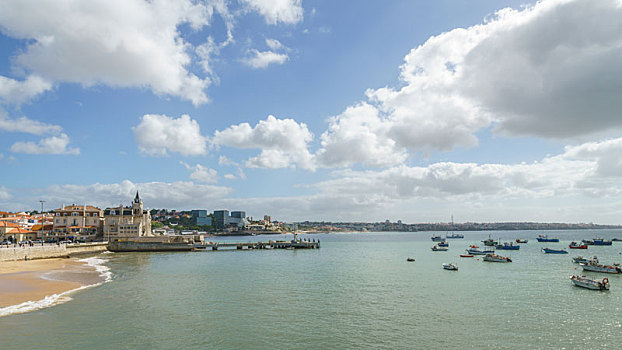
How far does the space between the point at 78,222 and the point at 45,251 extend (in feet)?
164

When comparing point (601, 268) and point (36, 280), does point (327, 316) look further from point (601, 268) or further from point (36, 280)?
point (601, 268)

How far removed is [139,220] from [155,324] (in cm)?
12335

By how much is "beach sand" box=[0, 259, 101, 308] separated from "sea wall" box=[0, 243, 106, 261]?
291 cm

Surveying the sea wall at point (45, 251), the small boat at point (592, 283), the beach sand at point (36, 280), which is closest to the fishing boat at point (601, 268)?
the small boat at point (592, 283)

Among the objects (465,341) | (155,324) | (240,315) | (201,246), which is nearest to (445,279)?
(465,341)

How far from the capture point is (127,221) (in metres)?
138

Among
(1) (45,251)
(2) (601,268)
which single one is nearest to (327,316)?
(2) (601,268)

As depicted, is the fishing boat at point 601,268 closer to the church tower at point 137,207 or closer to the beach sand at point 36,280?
the beach sand at point 36,280

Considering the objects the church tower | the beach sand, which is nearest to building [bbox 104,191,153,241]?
the church tower

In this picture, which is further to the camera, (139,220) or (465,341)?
(139,220)

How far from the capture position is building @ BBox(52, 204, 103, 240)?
12564cm

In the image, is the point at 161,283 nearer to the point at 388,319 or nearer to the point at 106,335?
the point at 106,335

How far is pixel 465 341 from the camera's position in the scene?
28109mm

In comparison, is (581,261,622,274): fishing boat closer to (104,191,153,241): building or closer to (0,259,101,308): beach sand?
(0,259,101,308): beach sand
